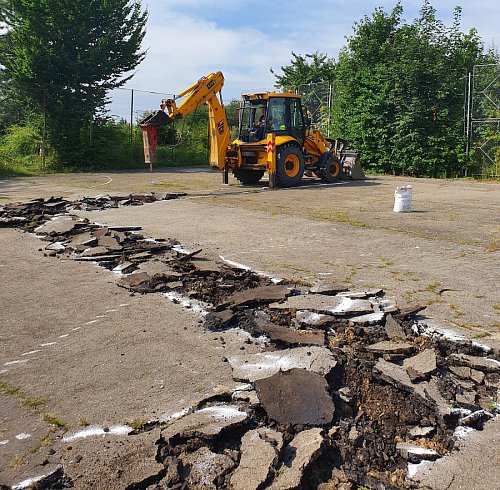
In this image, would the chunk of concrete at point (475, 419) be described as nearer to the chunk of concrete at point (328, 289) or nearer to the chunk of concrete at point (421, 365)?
the chunk of concrete at point (421, 365)

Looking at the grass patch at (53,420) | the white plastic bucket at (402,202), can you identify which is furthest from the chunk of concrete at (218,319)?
the white plastic bucket at (402,202)

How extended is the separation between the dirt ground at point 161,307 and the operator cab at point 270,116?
4421 mm

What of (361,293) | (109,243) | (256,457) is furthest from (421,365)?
(109,243)

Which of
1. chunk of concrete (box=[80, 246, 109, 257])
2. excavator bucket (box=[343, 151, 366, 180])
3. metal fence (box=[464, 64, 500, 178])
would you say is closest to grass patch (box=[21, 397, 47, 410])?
chunk of concrete (box=[80, 246, 109, 257])

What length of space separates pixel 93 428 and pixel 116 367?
94 cm

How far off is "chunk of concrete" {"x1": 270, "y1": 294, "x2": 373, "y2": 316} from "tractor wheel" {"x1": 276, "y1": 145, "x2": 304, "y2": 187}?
1151cm

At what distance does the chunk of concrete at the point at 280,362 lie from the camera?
4.29 m

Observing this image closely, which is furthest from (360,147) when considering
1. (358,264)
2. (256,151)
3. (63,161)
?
(358,264)

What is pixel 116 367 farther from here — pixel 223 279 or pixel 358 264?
pixel 358 264

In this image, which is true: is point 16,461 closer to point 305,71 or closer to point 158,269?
point 158,269

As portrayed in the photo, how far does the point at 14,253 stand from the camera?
876 centimetres

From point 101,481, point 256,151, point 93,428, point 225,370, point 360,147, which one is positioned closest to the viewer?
point 101,481

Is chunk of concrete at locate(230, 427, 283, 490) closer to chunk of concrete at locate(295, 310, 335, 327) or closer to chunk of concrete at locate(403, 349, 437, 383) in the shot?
chunk of concrete at locate(403, 349, 437, 383)

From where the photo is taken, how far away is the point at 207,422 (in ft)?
11.6
